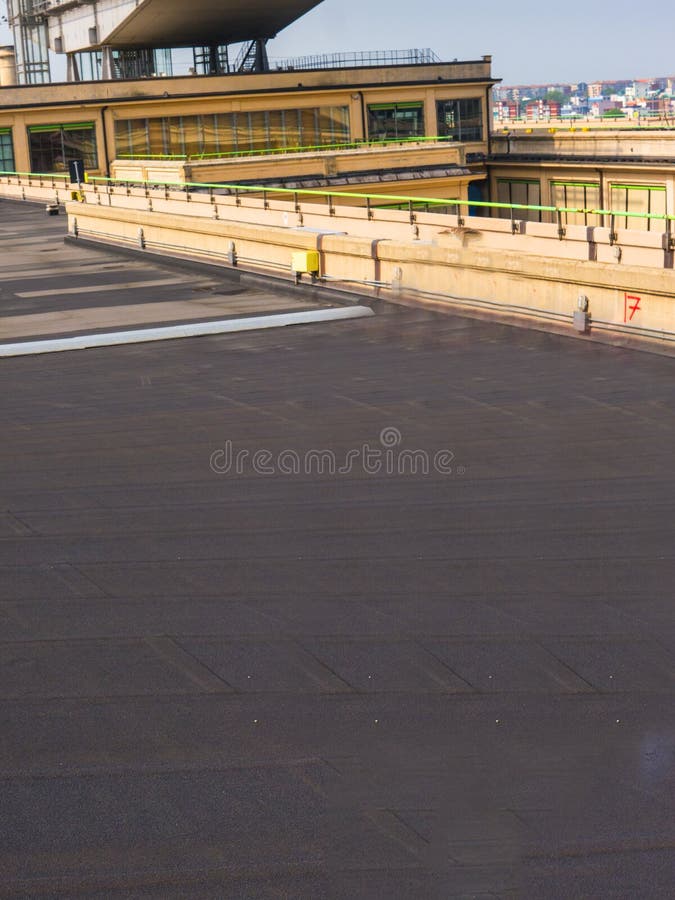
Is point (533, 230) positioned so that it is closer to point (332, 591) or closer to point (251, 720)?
point (332, 591)

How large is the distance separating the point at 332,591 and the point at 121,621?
1397 mm

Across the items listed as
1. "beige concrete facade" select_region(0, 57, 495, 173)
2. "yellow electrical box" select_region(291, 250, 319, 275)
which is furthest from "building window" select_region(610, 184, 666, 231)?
"yellow electrical box" select_region(291, 250, 319, 275)

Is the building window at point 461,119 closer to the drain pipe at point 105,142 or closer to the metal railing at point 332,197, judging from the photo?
the metal railing at point 332,197

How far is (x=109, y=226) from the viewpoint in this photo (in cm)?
2920

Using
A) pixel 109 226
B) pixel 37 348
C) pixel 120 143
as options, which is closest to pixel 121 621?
pixel 37 348

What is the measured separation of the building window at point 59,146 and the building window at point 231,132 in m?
1.54

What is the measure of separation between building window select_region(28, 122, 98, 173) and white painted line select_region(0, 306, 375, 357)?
1570 inches

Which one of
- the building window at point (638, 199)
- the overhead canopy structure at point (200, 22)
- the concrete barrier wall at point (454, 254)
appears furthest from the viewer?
the overhead canopy structure at point (200, 22)

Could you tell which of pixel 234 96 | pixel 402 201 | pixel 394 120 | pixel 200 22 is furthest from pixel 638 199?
pixel 402 201

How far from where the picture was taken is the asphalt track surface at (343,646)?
5.17 meters

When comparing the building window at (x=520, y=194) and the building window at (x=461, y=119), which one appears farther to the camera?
the building window at (x=461, y=119)

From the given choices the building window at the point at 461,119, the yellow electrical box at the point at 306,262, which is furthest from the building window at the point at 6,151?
the yellow electrical box at the point at 306,262

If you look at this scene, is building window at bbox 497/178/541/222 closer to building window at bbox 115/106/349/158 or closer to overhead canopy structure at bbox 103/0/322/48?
building window at bbox 115/106/349/158

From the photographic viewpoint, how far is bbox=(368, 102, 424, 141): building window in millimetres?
61469
